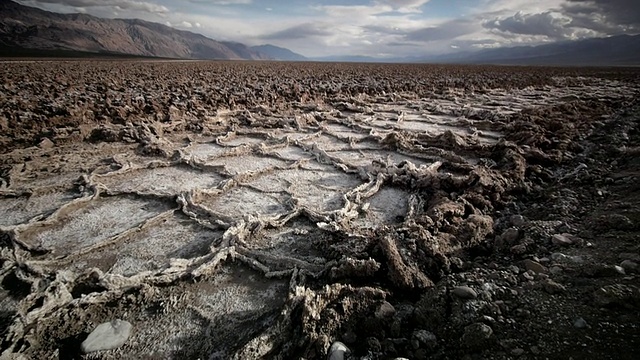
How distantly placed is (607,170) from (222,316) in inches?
188

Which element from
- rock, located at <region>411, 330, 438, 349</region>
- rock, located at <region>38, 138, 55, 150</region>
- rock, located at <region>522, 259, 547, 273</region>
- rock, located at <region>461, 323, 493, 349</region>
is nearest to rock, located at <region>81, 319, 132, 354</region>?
rock, located at <region>411, 330, 438, 349</region>

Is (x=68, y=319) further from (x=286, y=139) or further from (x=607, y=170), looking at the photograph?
(x=607, y=170)

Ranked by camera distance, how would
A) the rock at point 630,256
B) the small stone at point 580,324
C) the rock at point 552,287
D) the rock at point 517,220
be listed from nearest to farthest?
the small stone at point 580,324 < the rock at point 552,287 < the rock at point 630,256 < the rock at point 517,220

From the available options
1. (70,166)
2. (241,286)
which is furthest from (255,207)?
(70,166)

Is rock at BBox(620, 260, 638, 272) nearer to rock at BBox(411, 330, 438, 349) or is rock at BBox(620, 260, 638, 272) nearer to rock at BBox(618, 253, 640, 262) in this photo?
rock at BBox(618, 253, 640, 262)

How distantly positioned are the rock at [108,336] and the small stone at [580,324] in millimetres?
2378

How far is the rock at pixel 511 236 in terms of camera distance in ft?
8.32

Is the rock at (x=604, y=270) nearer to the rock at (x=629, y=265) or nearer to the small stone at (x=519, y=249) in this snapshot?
the rock at (x=629, y=265)

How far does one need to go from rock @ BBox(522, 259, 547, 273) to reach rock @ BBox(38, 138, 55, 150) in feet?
21.3

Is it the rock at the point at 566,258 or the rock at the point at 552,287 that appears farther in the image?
the rock at the point at 566,258

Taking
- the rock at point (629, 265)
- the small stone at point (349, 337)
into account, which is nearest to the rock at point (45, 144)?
the small stone at point (349, 337)

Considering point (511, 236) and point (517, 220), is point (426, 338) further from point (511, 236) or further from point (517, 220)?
point (517, 220)

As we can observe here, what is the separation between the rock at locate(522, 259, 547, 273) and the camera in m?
2.08

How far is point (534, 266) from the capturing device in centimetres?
212
